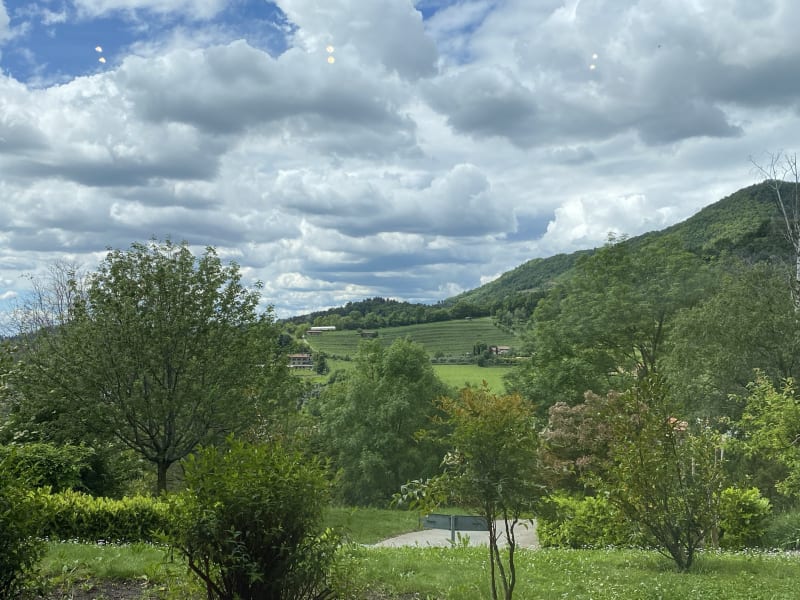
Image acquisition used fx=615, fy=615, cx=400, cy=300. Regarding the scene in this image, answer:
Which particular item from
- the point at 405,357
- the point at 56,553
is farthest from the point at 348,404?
the point at 56,553

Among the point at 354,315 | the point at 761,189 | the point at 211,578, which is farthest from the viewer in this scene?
the point at 354,315

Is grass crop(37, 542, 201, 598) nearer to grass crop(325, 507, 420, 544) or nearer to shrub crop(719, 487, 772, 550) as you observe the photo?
grass crop(325, 507, 420, 544)

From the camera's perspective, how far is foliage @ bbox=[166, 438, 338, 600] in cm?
517

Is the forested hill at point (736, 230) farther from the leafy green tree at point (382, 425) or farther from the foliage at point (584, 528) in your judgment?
the foliage at point (584, 528)

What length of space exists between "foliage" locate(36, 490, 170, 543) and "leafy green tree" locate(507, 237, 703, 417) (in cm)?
2182

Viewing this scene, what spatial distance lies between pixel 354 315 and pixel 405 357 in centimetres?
6047

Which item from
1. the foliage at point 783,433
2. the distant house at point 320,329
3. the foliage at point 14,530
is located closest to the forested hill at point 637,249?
the distant house at point 320,329

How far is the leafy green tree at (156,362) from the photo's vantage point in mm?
17812

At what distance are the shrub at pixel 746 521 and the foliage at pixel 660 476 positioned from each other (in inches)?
205

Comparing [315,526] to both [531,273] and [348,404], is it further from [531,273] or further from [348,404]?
[531,273]

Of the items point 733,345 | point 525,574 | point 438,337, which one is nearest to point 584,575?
point 525,574

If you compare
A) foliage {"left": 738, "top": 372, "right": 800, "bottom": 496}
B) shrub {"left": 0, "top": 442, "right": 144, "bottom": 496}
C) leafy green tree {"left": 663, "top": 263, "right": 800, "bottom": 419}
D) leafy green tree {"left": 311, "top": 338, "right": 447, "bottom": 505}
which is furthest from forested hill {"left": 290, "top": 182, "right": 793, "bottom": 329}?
shrub {"left": 0, "top": 442, "right": 144, "bottom": 496}

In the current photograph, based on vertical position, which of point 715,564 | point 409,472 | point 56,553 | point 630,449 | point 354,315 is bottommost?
point 409,472

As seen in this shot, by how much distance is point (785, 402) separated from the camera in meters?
14.7
